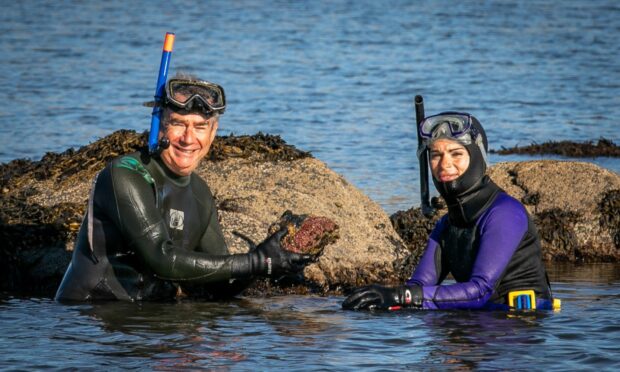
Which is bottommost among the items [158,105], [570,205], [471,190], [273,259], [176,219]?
[273,259]

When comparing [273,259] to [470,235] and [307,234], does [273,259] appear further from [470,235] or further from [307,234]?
[470,235]

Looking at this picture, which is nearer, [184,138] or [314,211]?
[184,138]

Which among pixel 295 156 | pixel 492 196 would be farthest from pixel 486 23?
pixel 492 196

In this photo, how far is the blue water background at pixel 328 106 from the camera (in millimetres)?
7418

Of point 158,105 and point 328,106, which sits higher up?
point 328,106

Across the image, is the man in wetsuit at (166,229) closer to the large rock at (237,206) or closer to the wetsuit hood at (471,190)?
the wetsuit hood at (471,190)

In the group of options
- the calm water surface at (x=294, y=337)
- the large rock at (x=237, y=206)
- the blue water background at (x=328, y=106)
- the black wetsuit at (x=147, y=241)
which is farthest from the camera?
the large rock at (x=237, y=206)

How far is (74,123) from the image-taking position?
18641 millimetres

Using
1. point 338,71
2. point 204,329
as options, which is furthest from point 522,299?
point 338,71

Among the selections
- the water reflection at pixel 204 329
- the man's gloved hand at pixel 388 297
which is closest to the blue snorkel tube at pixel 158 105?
the water reflection at pixel 204 329

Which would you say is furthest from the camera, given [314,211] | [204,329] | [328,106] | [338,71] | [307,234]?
[338,71]

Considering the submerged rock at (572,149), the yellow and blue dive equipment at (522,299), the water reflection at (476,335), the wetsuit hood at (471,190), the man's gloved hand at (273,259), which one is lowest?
the water reflection at (476,335)

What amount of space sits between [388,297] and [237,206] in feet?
7.62

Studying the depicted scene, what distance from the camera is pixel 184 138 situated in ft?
26.2
